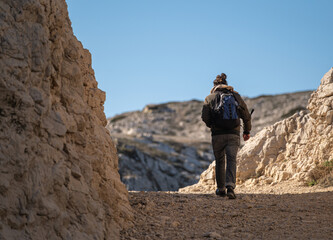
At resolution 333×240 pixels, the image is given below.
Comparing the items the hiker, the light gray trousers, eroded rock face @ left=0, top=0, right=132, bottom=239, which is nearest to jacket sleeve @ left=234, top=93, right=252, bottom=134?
the hiker

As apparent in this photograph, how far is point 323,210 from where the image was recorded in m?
6.10

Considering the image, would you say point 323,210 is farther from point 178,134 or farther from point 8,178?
point 178,134

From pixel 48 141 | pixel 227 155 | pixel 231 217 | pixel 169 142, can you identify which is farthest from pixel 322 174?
pixel 169 142

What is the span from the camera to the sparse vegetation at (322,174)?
322 inches

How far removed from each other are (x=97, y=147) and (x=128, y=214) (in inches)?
35.7

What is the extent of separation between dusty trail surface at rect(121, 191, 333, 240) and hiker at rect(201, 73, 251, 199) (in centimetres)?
38

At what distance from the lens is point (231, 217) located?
5.73 m

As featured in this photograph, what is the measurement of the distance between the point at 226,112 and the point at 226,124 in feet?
0.68

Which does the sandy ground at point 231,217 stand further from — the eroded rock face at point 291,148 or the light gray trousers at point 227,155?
the eroded rock face at point 291,148

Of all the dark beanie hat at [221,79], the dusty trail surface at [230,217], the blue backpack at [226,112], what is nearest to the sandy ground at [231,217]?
the dusty trail surface at [230,217]

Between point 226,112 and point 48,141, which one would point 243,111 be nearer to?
point 226,112

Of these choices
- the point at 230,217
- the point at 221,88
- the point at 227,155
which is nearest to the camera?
the point at 230,217

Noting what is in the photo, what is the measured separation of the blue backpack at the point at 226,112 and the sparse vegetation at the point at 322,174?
2.39 m

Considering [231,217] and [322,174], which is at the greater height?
[322,174]
